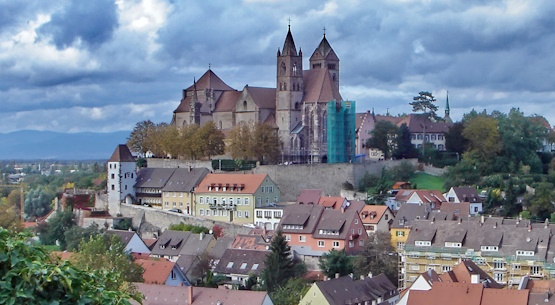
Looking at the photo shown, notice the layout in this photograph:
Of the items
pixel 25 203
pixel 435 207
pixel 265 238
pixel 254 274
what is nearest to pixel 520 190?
pixel 435 207

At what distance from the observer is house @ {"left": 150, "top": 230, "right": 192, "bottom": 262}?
54.7 meters

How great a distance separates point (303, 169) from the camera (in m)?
69.2

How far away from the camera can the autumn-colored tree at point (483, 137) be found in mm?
73438

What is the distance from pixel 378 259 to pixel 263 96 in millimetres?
30868

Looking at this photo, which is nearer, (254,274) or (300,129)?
(254,274)

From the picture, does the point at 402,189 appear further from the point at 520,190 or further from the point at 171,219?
the point at 171,219

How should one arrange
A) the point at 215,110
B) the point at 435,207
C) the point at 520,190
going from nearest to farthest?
1. the point at 435,207
2. the point at 520,190
3. the point at 215,110

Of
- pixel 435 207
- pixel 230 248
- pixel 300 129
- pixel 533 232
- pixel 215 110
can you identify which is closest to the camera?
pixel 533 232

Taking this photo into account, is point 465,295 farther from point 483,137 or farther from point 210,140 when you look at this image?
point 483,137

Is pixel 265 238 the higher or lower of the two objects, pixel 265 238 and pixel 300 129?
the lower

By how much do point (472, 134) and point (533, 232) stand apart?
29.2 m

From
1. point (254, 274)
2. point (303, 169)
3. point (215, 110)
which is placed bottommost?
point (254, 274)

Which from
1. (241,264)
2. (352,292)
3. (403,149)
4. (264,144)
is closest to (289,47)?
(264,144)

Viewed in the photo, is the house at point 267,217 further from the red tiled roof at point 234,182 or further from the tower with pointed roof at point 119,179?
the tower with pointed roof at point 119,179
